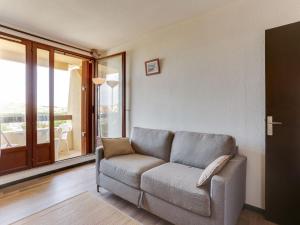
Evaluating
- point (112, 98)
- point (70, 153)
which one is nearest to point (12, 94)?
point (112, 98)

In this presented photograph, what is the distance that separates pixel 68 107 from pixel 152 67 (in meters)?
2.49

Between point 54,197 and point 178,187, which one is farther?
point 54,197

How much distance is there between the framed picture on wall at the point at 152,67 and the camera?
2.88 metres

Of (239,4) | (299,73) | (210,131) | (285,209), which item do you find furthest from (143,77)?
(285,209)

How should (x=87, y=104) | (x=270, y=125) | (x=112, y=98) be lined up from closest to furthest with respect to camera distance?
(x=270, y=125) → (x=112, y=98) → (x=87, y=104)

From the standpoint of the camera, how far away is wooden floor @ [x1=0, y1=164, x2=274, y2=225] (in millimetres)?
1885

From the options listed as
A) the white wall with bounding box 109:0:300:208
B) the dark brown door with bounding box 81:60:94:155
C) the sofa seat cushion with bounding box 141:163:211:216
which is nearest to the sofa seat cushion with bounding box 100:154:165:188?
the sofa seat cushion with bounding box 141:163:211:216

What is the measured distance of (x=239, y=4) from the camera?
2092 millimetres

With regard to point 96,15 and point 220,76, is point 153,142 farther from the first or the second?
point 96,15

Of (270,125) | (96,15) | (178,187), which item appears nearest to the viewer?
(178,187)

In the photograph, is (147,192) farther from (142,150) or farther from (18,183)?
(18,183)

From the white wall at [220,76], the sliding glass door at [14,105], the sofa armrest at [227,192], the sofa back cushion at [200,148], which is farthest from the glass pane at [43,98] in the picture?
the sofa armrest at [227,192]

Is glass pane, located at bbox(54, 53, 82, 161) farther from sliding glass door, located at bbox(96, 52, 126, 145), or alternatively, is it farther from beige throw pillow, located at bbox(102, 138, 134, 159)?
beige throw pillow, located at bbox(102, 138, 134, 159)

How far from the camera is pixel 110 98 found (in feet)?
12.0
